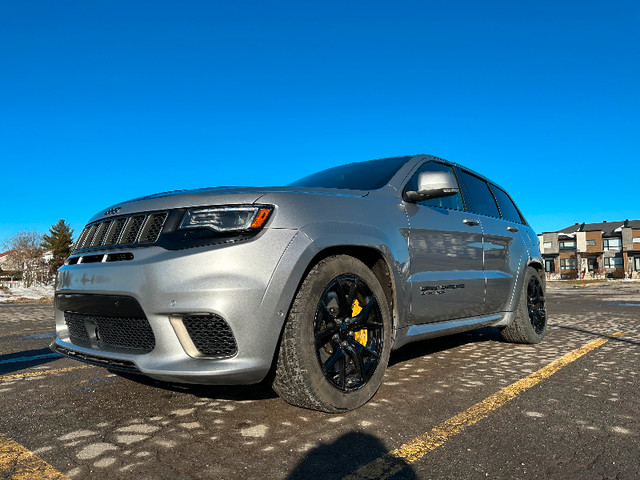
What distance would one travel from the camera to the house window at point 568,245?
66.1 m

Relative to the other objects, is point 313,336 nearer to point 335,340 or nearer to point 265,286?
point 335,340

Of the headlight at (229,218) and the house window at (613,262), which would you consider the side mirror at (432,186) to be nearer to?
the headlight at (229,218)

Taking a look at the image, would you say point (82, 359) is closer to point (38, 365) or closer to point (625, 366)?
point (38, 365)

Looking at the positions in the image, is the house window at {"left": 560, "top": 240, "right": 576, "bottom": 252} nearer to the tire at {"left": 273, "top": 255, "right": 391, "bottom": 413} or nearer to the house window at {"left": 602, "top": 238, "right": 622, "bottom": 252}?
the house window at {"left": 602, "top": 238, "right": 622, "bottom": 252}

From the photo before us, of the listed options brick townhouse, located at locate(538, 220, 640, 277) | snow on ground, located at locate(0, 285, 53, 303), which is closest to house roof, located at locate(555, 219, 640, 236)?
brick townhouse, located at locate(538, 220, 640, 277)

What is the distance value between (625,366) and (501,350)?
113 centimetres

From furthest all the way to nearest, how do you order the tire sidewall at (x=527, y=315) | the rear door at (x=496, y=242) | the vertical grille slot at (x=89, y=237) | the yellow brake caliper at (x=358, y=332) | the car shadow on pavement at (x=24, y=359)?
1. the tire sidewall at (x=527, y=315)
2. the rear door at (x=496, y=242)
3. the car shadow on pavement at (x=24, y=359)
4. the vertical grille slot at (x=89, y=237)
5. the yellow brake caliper at (x=358, y=332)

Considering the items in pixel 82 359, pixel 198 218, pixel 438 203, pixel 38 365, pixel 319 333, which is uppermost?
pixel 438 203

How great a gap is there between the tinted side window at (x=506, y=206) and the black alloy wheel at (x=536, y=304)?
0.70m

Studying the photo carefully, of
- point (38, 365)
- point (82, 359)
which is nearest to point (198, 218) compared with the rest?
point (82, 359)

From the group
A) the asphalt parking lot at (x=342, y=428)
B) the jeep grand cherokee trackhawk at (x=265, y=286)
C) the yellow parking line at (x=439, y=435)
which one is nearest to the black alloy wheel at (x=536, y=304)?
the asphalt parking lot at (x=342, y=428)

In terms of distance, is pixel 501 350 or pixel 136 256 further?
pixel 501 350

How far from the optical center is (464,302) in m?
3.84

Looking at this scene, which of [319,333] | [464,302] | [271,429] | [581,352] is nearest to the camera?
[271,429]
